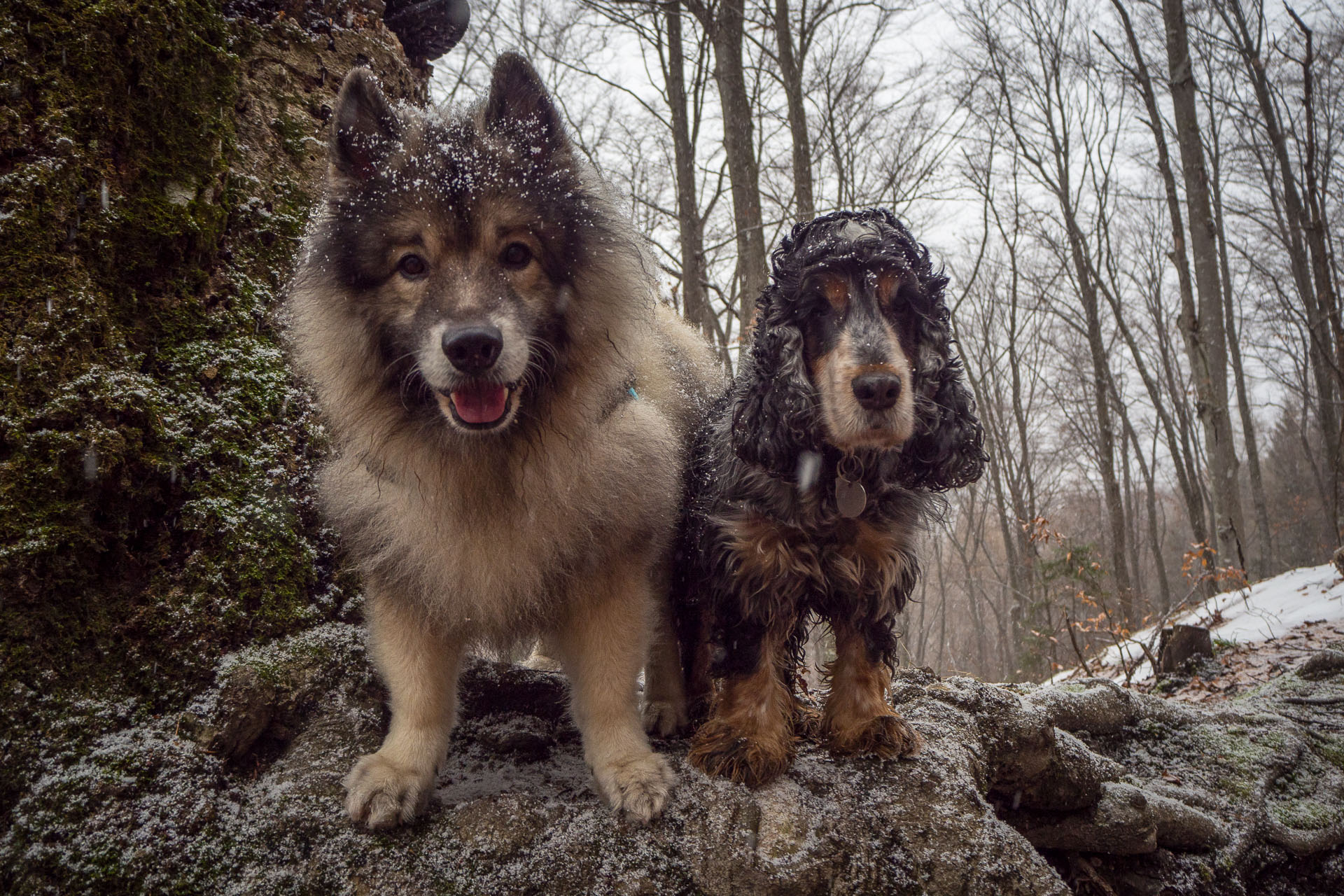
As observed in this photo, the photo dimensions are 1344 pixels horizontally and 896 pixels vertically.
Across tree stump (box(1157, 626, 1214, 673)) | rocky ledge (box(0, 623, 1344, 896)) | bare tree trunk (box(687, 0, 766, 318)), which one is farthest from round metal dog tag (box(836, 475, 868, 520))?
bare tree trunk (box(687, 0, 766, 318))

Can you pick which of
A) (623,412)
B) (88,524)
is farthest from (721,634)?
(88,524)

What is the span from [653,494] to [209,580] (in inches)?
56.4

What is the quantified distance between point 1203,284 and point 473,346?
41.6 feet

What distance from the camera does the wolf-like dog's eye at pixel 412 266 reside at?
208 cm

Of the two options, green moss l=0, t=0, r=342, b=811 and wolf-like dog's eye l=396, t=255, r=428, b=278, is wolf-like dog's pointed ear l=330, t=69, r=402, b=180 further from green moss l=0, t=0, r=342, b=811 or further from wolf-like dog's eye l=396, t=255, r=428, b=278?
green moss l=0, t=0, r=342, b=811

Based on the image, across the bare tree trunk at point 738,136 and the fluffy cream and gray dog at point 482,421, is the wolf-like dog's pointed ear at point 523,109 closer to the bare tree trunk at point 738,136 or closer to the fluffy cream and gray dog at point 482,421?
the fluffy cream and gray dog at point 482,421

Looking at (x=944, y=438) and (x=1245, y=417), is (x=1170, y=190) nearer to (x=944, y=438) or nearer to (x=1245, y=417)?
(x=1245, y=417)

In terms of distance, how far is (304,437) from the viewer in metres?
2.83

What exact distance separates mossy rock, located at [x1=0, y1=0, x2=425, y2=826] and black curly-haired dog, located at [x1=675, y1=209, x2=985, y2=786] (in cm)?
147

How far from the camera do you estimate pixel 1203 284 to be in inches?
434

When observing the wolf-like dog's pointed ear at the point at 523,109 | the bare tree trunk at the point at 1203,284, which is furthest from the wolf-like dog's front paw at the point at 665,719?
the bare tree trunk at the point at 1203,284

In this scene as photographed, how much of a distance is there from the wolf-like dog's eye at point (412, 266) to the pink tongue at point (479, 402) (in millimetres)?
369

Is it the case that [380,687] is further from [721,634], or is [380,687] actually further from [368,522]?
[721,634]

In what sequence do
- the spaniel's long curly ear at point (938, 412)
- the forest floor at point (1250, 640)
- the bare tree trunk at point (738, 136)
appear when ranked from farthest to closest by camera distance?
the bare tree trunk at point (738, 136)
the forest floor at point (1250, 640)
the spaniel's long curly ear at point (938, 412)
